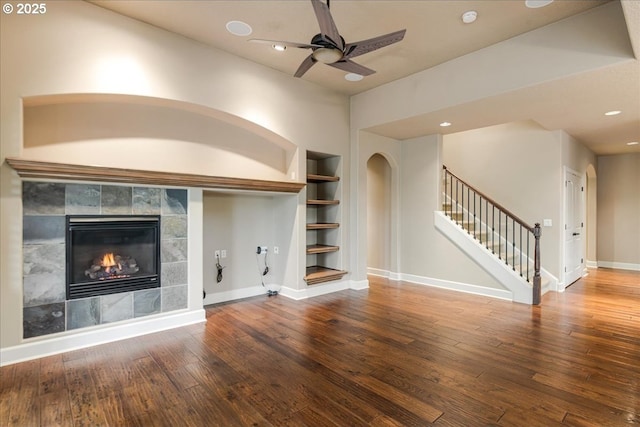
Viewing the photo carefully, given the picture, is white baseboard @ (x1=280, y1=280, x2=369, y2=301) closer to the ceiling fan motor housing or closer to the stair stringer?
the stair stringer

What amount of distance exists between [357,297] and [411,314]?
107 centimetres

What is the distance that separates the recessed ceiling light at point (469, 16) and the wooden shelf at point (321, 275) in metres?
3.89

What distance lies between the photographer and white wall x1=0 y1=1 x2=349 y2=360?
2836mm

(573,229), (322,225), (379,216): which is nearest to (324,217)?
(322,225)

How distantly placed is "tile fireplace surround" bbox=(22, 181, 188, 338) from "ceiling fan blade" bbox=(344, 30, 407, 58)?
253 centimetres

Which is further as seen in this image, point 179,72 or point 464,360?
point 179,72

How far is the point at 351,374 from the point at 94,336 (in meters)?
2.66

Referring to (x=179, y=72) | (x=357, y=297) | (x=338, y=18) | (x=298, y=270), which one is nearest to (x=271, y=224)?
(x=298, y=270)

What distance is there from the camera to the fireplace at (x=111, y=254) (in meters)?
3.22

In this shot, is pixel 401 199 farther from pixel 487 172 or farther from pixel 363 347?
pixel 363 347

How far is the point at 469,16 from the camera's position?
10.8 ft

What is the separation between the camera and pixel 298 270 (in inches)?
194

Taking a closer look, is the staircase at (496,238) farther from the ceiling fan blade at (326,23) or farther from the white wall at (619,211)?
the ceiling fan blade at (326,23)

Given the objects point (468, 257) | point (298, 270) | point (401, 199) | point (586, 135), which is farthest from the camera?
point (401, 199)
